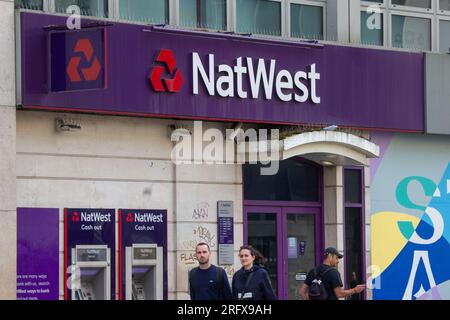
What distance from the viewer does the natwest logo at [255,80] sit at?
1709 cm

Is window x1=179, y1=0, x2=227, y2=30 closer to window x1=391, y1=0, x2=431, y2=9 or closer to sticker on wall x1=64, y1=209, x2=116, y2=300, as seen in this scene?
sticker on wall x1=64, y1=209, x2=116, y2=300

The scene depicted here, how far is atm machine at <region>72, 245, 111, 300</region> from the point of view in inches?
633

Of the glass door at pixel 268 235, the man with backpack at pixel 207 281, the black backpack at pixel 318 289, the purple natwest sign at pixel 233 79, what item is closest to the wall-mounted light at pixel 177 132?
the purple natwest sign at pixel 233 79

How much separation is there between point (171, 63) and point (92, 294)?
355 centimetres

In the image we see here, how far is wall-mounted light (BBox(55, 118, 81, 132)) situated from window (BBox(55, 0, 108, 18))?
154 cm

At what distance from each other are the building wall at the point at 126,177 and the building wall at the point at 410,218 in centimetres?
292

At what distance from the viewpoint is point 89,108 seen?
15.9 metres

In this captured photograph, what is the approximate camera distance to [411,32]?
795 inches

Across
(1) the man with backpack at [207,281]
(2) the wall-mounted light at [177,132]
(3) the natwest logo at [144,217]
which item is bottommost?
(1) the man with backpack at [207,281]

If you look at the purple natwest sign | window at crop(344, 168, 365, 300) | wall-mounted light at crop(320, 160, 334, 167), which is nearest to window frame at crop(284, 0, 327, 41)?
the purple natwest sign

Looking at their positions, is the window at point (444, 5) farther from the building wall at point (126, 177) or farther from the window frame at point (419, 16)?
the building wall at point (126, 177)

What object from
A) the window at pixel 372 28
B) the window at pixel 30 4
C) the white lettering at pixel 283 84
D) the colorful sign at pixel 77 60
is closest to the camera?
the colorful sign at pixel 77 60
